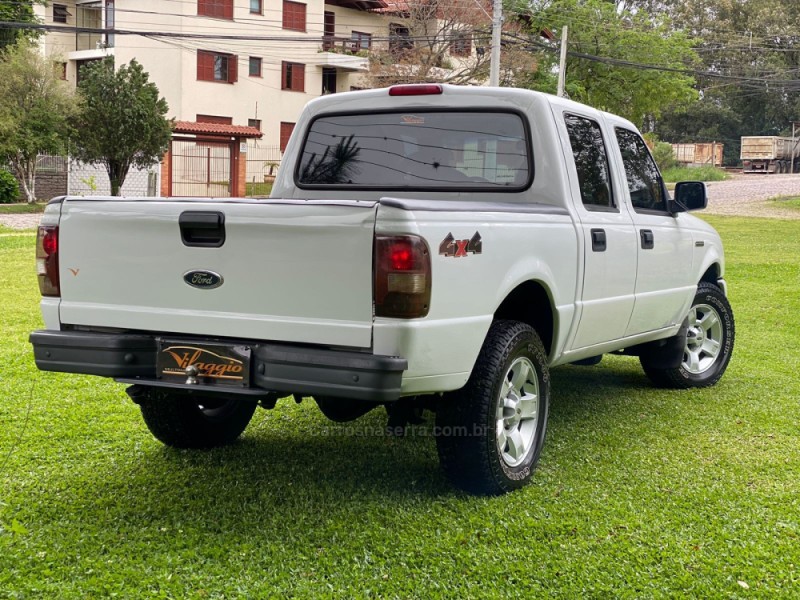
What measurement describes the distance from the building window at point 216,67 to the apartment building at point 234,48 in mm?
42

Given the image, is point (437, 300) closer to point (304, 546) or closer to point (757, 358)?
point (304, 546)

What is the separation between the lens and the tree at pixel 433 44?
39906 mm

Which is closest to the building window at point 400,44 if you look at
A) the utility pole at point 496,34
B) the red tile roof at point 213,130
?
the red tile roof at point 213,130

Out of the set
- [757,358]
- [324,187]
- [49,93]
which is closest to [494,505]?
[324,187]

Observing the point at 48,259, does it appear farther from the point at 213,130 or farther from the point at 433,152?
the point at 213,130

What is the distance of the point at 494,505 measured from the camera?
4.73 meters

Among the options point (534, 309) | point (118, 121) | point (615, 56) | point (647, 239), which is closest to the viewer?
point (534, 309)

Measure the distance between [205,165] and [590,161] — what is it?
103 ft

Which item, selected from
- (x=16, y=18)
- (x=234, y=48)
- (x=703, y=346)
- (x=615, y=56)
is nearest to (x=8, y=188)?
(x=16, y=18)

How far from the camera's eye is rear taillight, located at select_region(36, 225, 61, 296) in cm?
456

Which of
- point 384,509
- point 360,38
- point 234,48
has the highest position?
point 360,38

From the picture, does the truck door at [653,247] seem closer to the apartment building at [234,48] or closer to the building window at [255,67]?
the apartment building at [234,48]

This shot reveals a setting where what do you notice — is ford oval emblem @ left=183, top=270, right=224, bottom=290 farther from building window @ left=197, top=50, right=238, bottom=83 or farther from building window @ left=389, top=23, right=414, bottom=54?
building window @ left=197, top=50, right=238, bottom=83

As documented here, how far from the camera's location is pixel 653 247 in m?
6.45
